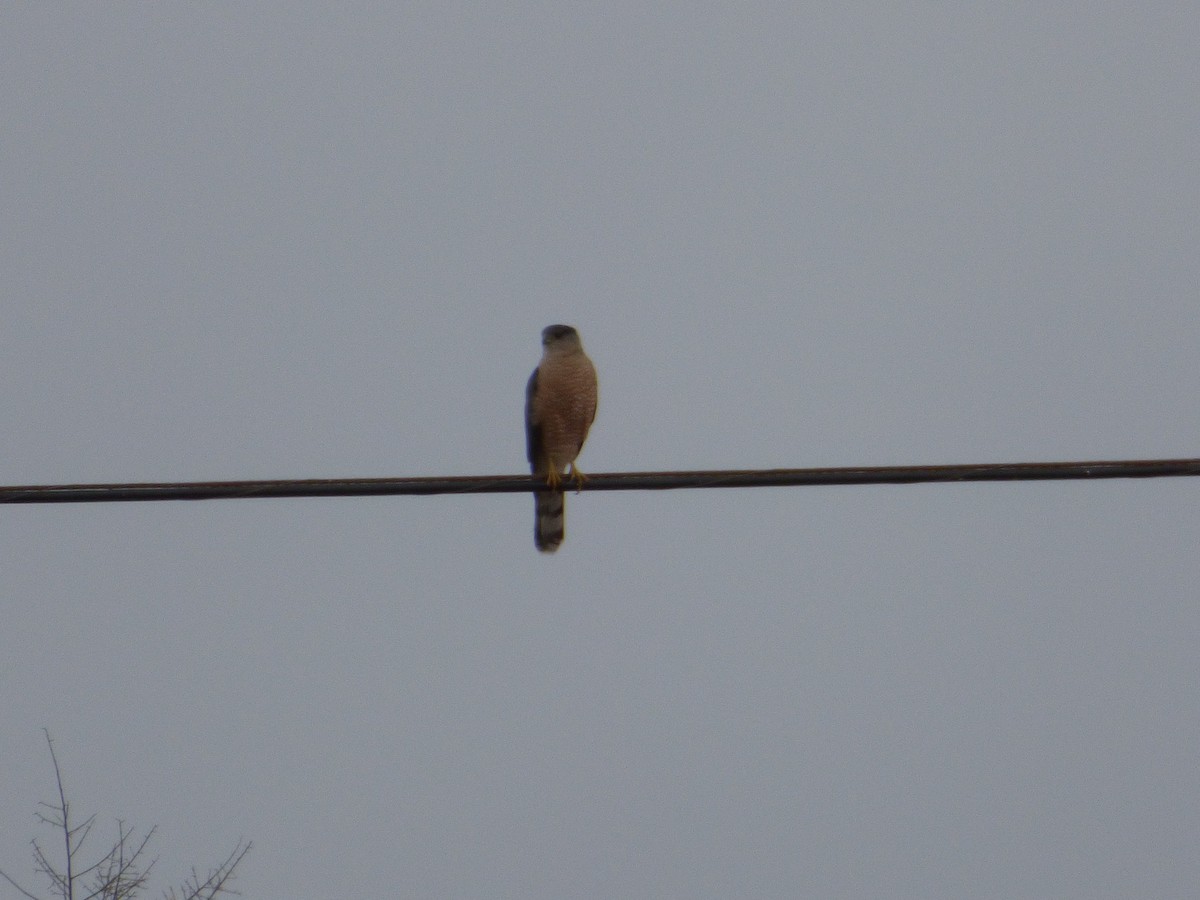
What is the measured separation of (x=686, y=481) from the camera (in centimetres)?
436

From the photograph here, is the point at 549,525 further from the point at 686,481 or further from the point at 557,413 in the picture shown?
the point at 686,481

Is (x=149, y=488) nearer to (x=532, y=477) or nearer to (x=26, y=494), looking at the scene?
(x=26, y=494)

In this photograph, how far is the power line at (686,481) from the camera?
13.6 feet

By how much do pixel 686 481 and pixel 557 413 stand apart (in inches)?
167

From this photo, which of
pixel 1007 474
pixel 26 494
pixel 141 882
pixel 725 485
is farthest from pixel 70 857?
pixel 1007 474

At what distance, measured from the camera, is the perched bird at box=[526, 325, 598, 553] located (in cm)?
841

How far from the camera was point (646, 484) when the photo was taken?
14.6 feet

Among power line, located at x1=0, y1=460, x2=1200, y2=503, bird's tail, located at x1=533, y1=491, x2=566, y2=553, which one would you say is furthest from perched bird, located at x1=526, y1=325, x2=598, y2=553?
power line, located at x1=0, y1=460, x2=1200, y2=503

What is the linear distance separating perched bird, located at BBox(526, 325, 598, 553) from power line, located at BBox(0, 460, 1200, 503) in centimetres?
398

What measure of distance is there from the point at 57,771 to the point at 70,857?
2.00ft

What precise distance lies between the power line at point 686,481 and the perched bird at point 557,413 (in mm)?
3981

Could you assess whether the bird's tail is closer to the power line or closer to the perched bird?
the perched bird

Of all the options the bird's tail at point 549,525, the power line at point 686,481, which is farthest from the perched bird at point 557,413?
the power line at point 686,481

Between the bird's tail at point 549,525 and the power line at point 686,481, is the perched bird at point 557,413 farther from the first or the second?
the power line at point 686,481
